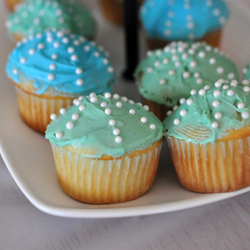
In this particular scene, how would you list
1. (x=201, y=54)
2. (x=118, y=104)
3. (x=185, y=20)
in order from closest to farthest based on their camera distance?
1. (x=118, y=104)
2. (x=201, y=54)
3. (x=185, y=20)

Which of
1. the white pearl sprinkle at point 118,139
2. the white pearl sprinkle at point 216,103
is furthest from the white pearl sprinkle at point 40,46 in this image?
the white pearl sprinkle at point 216,103

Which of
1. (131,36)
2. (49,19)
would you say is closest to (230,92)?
(131,36)

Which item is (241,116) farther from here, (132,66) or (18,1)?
(18,1)

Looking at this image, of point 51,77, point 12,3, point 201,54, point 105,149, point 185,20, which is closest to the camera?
point 105,149

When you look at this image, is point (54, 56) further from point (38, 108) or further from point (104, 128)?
point (104, 128)

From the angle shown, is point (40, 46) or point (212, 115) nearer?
point (212, 115)

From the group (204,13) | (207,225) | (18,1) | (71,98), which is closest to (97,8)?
(18,1)

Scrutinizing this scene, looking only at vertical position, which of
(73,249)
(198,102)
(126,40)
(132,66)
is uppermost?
(198,102)
